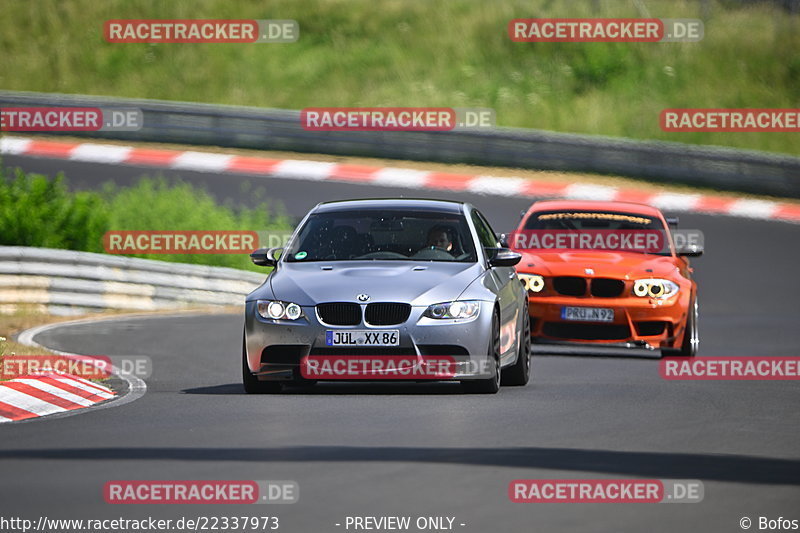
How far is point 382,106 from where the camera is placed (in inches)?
1499

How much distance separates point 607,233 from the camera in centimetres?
1727

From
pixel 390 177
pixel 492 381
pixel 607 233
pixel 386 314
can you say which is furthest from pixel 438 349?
pixel 390 177

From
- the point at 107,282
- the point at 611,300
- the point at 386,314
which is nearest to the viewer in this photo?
the point at 386,314

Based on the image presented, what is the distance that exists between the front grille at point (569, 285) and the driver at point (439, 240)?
3.03 metres

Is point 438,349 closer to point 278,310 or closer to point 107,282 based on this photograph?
point 278,310

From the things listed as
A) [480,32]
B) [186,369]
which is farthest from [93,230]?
[480,32]

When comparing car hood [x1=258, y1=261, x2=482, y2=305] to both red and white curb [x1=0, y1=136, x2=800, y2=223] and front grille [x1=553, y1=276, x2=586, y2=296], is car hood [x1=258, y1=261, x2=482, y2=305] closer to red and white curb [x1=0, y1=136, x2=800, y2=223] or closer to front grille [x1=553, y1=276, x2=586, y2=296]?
front grille [x1=553, y1=276, x2=586, y2=296]

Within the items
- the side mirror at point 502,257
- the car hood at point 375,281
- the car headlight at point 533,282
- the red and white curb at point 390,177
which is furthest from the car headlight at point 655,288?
the red and white curb at point 390,177

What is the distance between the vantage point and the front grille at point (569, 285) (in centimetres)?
1588

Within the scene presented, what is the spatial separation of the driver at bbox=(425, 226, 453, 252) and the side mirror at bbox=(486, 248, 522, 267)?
0.34 metres

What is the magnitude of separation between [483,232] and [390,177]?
52.4ft

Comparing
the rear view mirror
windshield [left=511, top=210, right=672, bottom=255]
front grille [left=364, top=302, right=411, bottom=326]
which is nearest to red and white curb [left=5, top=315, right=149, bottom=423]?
the rear view mirror

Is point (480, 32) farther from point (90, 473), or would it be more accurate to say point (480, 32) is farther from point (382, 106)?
point (90, 473)

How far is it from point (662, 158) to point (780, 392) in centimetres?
1656
